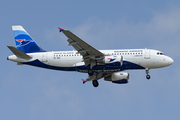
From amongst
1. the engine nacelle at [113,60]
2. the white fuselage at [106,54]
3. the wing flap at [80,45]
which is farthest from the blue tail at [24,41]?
the engine nacelle at [113,60]

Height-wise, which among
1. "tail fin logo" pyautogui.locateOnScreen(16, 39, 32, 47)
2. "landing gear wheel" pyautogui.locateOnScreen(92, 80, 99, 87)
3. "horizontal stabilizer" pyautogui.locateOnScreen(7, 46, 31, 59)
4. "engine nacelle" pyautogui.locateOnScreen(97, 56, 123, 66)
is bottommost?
"landing gear wheel" pyautogui.locateOnScreen(92, 80, 99, 87)

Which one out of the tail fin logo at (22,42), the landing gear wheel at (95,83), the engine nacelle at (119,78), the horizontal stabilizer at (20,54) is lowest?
the landing gear wheel at (95,83)

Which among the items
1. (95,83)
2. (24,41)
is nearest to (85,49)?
(95,83)

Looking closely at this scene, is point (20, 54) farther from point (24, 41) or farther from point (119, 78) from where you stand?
point (119, 78)

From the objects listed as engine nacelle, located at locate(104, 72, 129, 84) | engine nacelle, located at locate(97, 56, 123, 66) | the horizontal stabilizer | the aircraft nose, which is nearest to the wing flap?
engine nacelle, located at locate(97, 56, 123, 66)

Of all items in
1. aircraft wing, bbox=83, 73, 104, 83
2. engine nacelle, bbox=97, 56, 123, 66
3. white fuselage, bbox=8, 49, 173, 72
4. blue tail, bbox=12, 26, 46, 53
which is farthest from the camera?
aircraft wing, bbox=83, 73, 104, 83

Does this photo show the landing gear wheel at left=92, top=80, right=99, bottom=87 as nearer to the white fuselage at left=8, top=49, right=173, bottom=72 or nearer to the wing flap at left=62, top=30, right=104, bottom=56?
the white fuselage at left=8, top=49, right=173, bottom=72

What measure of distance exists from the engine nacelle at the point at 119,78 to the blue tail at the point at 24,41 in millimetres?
12357

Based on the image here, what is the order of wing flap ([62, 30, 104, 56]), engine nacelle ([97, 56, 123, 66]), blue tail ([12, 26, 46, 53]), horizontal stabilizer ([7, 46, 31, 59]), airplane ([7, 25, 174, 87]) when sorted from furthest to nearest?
blue tail ([12, 26, 46, 53]) → horizontal stabilizer ([7, 46, 31, 59]) → airplane ([7, 25, 174, 87]) → engine nacelle ([97, 56, 123, 66]) → wing flap ([62, 30, 104, 56])

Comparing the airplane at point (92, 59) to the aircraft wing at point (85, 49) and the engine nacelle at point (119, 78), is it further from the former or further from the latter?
the engine nacelle at point (119, 78)

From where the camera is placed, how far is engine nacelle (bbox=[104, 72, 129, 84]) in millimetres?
55206

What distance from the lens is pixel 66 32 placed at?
43.1 m

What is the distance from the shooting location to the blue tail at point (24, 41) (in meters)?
55.0

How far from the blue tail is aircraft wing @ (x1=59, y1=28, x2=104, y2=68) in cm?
912
